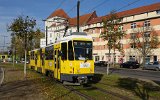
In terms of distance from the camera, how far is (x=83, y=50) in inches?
775

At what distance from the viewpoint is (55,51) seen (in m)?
22.2

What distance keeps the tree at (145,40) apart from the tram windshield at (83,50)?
44.0 metres

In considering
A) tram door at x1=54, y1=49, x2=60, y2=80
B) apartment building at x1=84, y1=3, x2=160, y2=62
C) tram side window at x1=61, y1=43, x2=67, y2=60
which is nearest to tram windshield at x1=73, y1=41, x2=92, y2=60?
tram side window at x1=61, y1=43, x2=67, y2=60

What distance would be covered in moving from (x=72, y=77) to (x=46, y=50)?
7914 millimetres

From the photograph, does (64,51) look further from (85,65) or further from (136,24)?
(136,24)

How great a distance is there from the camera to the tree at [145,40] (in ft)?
206

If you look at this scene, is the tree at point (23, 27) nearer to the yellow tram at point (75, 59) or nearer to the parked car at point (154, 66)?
the yellow tram at point (75, 59)

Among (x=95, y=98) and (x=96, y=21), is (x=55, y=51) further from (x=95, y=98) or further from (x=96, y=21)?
(x=96, y=21)

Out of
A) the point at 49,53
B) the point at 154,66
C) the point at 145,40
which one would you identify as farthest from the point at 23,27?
the point at 145,40

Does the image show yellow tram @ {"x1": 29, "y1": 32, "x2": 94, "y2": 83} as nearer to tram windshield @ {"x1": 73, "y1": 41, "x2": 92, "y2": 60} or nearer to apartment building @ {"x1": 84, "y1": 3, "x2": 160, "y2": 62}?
tram windshield @ {"x1": 73, "y1": 41, "x2": 92, "y2": 60}

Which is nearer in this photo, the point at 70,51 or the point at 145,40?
the point at 70,51

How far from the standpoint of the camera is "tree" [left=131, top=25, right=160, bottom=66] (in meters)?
62.8

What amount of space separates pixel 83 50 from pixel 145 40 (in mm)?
46286

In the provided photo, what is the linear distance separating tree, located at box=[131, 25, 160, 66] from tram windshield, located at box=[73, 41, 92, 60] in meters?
44.0
